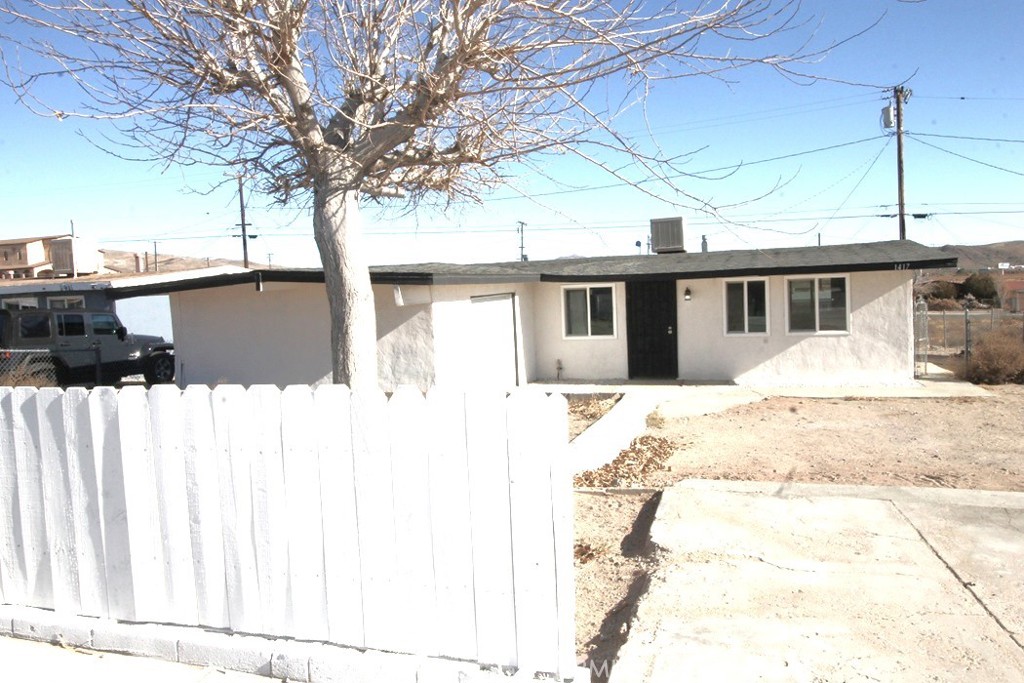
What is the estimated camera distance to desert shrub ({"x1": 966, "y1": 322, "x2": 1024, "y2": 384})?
15578mm

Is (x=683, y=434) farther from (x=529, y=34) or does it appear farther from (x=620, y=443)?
(x=529, y=34)

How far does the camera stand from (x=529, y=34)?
538 cm

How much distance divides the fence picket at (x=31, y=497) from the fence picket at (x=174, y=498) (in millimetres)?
867

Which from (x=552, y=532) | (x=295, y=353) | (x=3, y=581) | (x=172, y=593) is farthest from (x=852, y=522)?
(x=295, y=353)

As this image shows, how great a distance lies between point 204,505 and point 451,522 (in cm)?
140

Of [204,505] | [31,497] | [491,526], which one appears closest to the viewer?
[491,526]

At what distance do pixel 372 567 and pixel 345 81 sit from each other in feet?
13.2

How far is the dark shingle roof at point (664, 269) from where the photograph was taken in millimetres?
13874

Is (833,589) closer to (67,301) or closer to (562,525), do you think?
(562,525)

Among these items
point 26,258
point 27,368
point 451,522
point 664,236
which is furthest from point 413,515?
point 26,258

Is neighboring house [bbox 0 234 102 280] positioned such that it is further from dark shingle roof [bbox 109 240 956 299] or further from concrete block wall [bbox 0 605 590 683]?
concrete block wall [bbox 0 605 590 683]

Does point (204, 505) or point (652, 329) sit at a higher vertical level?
point (652, 329)

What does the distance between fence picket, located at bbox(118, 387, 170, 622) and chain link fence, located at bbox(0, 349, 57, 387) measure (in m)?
10.8

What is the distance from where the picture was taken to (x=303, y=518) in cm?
383
